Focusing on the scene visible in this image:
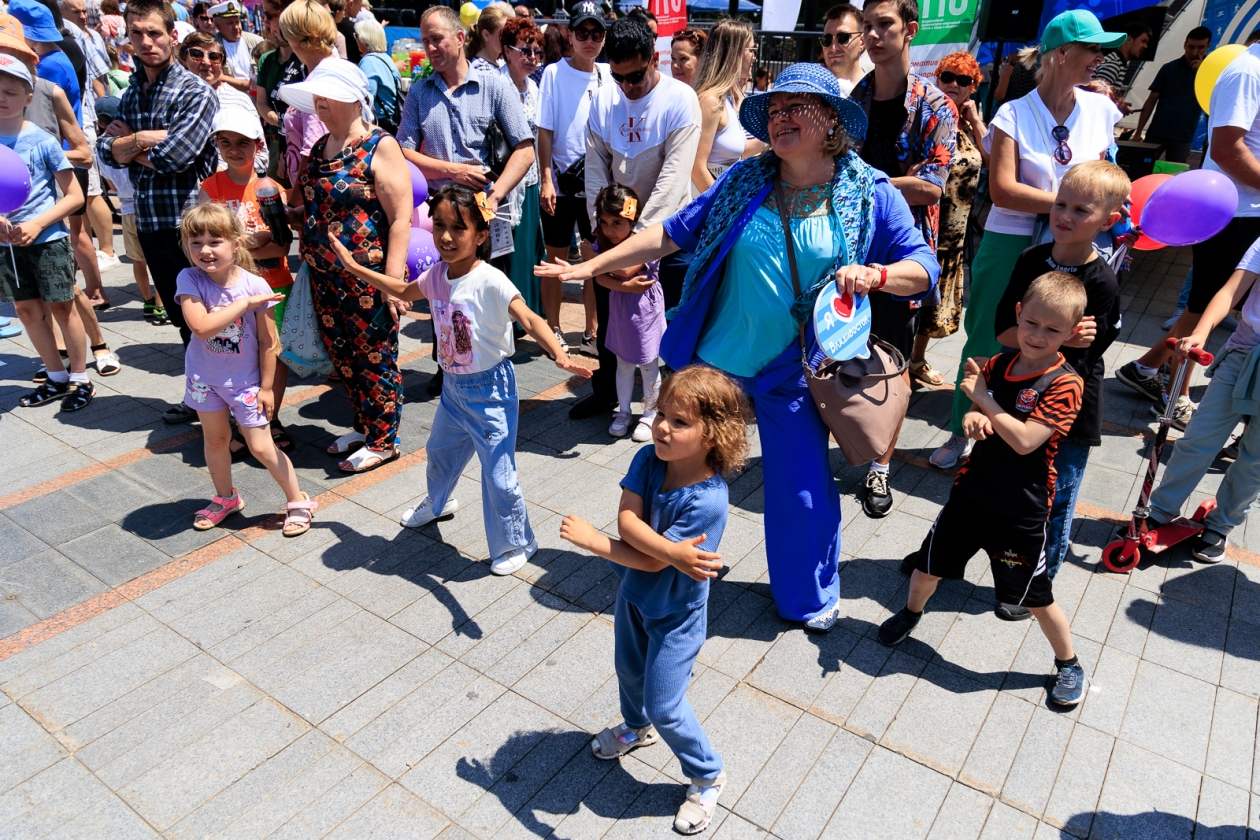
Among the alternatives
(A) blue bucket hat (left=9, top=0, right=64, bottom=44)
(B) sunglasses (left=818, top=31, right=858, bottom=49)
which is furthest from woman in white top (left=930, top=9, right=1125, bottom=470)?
(A) blue bucket hat (left=9, top=0, right=64, bottom=44)

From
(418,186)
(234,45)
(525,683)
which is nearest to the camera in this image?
(525,683)

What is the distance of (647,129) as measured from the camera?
16.1ft

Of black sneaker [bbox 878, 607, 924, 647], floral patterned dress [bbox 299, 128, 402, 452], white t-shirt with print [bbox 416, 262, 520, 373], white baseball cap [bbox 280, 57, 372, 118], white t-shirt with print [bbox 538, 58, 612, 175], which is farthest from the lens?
white t-shirt with print [bbox 538, 58, 612, 175]

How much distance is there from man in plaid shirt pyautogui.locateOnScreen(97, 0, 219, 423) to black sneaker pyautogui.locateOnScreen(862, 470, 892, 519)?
4109 mm

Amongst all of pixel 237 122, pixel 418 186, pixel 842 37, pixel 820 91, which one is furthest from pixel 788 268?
pixel 842 37

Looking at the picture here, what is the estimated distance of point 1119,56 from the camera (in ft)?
35.2

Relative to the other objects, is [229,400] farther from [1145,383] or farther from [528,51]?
[1145,383]

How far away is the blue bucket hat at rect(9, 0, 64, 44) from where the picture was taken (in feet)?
21.0

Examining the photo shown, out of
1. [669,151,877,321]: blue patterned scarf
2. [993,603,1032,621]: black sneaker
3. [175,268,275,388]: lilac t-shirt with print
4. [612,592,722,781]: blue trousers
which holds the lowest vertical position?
[993,603,1032,621]: black sneaker

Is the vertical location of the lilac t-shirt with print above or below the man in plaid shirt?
below

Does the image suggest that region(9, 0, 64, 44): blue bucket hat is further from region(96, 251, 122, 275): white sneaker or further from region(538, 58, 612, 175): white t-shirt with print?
region(538, 58, 612, 175): white t-shirt with print

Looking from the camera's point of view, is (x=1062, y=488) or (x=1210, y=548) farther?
(x=1210, y=548)

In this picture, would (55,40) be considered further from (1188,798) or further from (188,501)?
(1188,798)

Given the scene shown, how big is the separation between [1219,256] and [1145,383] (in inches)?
40.2
